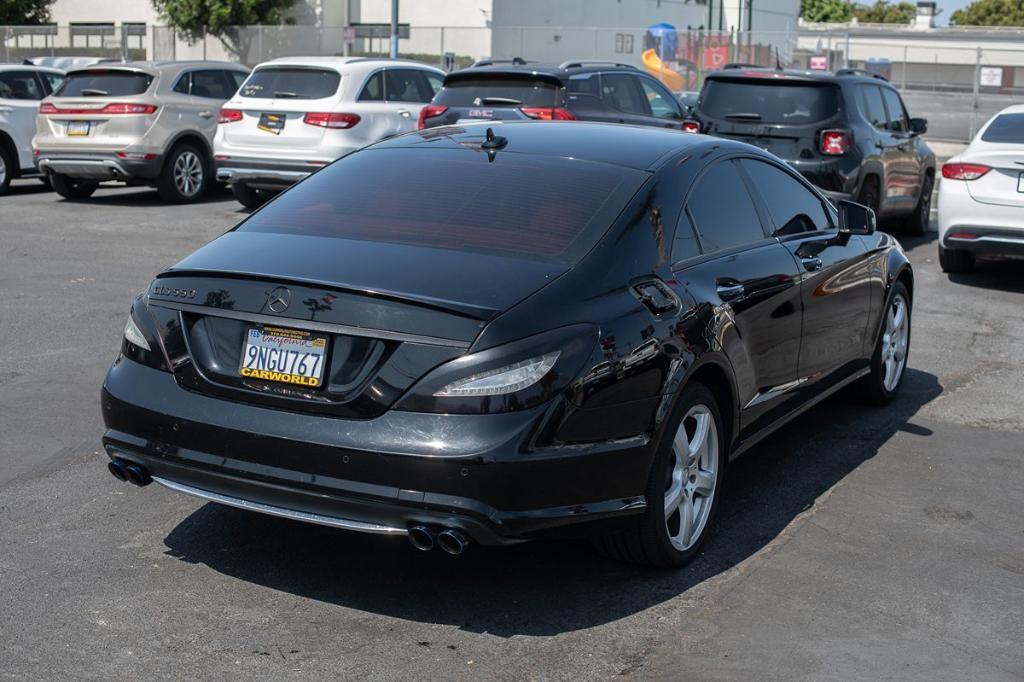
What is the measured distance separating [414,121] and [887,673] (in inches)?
504

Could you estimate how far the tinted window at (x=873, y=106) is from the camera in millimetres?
14008

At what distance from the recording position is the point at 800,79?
13359 mm

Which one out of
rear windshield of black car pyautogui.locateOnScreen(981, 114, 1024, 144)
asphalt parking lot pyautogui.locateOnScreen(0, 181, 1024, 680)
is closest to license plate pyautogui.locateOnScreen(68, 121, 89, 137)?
asphalt parking lot pyautogui.locateOnScreen(0, 181, 1024, 680)

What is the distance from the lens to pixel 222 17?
128ft

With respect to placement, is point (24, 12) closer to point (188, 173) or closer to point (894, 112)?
point (188, 173)

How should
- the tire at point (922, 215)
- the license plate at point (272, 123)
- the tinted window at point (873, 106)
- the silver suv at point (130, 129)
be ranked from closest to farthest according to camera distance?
the tinted window at point (873, 106) → the license plate at point (272, 123) → the tire at point (922, 215) → the silver suv at point (130, 129)

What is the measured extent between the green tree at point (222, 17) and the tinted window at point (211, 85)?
22178mm

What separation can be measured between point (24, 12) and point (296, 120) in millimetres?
32171

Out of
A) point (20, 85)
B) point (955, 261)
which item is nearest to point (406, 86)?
point (20, 85)

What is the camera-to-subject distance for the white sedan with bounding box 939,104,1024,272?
11.6 metres

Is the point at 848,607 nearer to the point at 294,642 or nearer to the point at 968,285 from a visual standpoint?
the point at 294,642

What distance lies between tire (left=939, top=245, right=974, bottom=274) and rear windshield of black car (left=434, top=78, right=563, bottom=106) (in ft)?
14.4

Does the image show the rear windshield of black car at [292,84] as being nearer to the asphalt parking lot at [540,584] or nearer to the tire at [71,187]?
the tire at [71,187]

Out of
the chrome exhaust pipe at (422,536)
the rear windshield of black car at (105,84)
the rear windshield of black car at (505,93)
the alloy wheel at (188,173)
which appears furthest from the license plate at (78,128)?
the chrome exhaust pipe at (422,536)
